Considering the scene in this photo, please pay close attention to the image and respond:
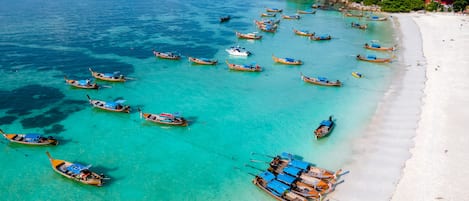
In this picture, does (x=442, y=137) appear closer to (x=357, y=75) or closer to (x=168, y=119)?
(x=357, y=75)

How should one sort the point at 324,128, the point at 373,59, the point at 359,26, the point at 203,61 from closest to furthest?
the point at 324,128
the point at 203,61
the point at 373,59
the point at 359,26

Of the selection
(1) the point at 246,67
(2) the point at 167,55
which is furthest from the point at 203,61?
(1) the point at 246,67

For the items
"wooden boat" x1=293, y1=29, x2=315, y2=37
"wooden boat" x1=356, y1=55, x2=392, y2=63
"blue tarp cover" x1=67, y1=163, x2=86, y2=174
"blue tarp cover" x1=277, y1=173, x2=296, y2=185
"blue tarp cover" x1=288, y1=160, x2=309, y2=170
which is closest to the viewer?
"blue tarp cover" x1=277, y1=173, x2=296, y2=185

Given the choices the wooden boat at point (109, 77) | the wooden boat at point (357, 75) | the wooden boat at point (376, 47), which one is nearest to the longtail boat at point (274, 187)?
the wooden boat at point (109, 77)

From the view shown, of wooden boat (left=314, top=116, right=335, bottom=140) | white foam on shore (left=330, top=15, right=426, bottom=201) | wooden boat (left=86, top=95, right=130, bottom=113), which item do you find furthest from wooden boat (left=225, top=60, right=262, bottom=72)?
wooden boat (left=86, top=95, right=130, bottom=113)

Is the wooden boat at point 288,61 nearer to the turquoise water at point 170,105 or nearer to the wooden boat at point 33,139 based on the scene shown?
the turquoise water at point 170,105

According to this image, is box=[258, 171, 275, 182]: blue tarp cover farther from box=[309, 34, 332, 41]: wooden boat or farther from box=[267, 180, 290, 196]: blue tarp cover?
box=[309, 34, 332, 41]: wooden boat
